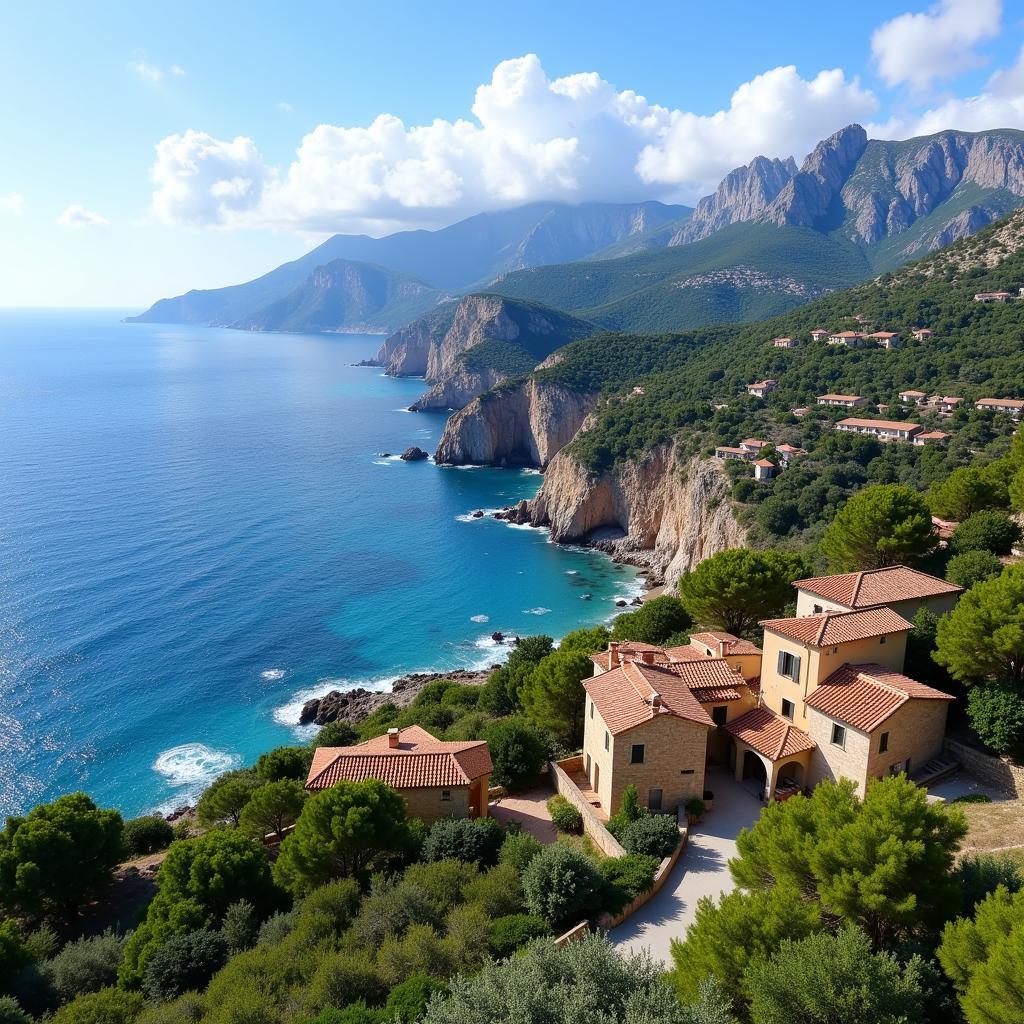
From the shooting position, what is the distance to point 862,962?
38.2 ft

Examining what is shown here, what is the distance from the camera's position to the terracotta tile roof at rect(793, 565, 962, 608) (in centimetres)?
2619

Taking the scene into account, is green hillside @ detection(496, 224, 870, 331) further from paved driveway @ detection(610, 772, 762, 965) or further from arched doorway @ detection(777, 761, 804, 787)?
paved driveway @ detection(610, 772, 762, 965)

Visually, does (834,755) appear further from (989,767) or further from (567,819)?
(567,819)

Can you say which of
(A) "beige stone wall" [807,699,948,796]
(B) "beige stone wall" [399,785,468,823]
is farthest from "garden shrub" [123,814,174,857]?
(A) "beige stone wall" [807,699,948,796]

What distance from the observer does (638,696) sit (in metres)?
23.3

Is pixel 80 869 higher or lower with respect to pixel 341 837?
lower

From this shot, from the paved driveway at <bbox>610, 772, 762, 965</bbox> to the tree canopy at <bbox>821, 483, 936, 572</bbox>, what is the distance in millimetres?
13946

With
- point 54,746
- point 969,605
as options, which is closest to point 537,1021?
point 969,605

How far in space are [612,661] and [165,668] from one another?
34.7 m

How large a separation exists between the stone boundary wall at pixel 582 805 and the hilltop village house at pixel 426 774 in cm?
277

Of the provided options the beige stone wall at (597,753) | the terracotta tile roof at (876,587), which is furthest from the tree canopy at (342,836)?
the terracotta tile roof at (876,587)

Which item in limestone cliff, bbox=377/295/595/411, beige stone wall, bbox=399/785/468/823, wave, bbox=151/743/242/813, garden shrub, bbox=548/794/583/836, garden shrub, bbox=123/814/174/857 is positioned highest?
limestone cliff, bbox=377/295/595/411

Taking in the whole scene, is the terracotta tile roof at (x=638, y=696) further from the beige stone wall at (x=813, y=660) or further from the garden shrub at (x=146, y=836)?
the garden shrub at (x=146, y=836)

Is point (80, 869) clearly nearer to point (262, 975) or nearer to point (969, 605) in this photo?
point (262, 975)
